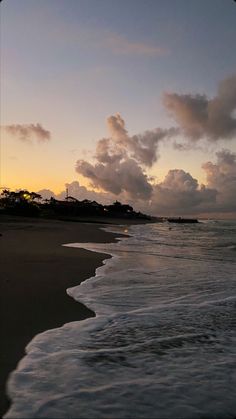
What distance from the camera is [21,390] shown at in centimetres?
310

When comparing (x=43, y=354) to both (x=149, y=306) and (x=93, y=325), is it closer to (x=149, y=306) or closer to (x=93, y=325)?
(x=93, y=325)

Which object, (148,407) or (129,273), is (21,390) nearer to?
(148,407)

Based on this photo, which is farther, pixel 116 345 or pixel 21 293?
pixel 21 293

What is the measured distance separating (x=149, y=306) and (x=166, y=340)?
1.76 meters

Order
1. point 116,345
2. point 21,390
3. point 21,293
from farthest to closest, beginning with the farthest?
point 21,293, point 116,345, point 21,390

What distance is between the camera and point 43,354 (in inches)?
156

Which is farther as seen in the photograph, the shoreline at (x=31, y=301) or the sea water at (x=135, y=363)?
the shoreline at (x=31, y=301)

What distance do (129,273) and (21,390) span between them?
22.7 feet

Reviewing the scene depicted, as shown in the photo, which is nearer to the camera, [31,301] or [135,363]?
[135,363]

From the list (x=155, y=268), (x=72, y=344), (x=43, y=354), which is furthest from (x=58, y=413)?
(x=155, y=268)

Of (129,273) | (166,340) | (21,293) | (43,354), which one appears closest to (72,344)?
(43,354)

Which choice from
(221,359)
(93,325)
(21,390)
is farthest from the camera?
(93,325)

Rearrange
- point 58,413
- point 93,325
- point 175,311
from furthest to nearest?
1. point 175,311
2. point 93,325
3. point 58,413

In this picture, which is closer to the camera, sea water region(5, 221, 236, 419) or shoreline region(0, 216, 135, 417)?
sea water region(5, 221, 236, 419)
